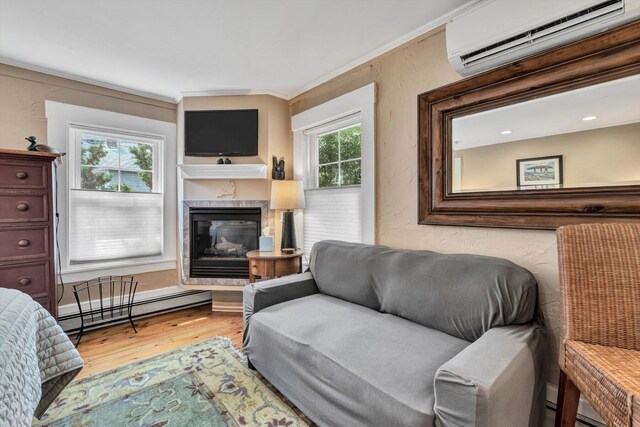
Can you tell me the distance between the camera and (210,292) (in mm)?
3670

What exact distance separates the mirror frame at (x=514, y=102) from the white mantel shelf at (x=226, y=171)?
1687 millimetres

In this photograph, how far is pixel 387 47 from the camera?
232 centimetres

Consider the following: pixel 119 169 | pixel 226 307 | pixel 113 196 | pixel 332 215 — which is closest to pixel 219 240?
pixel 226 307

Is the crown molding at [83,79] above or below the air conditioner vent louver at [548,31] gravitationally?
above

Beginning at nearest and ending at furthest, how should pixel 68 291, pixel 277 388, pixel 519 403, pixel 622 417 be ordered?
pixel 622 417 → pixel 519 403 → pixel 277 388 → pixel 68 291

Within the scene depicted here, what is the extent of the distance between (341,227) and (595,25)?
80.7 inches

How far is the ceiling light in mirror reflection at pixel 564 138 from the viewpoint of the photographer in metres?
1.39

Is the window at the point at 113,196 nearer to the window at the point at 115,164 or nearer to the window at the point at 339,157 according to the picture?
the window at the point at 115,164

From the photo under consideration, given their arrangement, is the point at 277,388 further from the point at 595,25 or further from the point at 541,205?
the point at 595,25

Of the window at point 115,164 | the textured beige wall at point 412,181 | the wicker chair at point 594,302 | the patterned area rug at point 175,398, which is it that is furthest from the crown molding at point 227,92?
the wicker chair at point 594,302

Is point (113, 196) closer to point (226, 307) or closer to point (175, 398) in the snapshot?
point (226, 307)

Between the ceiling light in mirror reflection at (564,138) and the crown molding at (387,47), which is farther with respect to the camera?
the crown molding at (387,47)

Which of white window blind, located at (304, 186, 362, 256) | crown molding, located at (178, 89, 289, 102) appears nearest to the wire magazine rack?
white window blind, located at (304, 186, 362, 256)

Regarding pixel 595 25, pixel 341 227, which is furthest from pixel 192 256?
pixel 595 25
